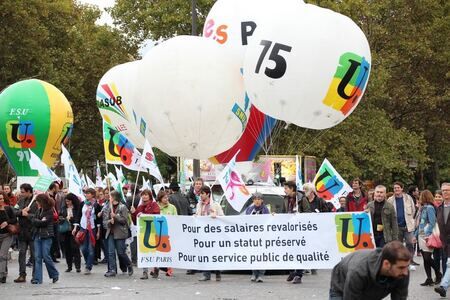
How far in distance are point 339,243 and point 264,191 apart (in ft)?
12.0

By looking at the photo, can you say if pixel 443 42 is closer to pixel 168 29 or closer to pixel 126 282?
pixel 168 29

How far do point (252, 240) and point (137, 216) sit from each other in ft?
7.75

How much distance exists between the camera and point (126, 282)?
16922 mm

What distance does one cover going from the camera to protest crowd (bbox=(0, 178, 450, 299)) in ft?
52.6

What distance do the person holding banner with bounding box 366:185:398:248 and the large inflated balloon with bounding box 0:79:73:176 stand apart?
18.9 metres

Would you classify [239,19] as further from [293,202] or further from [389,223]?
[389,223]

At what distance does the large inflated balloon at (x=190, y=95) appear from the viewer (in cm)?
2019

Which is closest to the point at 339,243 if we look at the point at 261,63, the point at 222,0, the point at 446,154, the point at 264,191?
the point at 264,191

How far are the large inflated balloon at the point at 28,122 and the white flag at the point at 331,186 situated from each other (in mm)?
14934

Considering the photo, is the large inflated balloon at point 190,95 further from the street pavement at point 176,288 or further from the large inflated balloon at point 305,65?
the street pavement at point 176,288

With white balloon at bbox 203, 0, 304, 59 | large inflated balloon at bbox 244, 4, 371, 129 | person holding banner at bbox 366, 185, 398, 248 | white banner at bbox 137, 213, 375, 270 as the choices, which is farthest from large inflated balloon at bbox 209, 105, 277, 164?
person holding banner at bbox 366, 185, 398, 248

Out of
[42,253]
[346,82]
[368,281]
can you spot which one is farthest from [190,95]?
[368,281]

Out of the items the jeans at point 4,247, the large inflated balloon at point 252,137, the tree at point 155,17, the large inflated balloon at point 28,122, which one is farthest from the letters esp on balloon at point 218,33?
the tree at point 155,17

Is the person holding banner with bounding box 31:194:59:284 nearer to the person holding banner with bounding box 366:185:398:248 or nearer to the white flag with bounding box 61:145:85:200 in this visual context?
the white flag with bounding box 61:145:85:200
